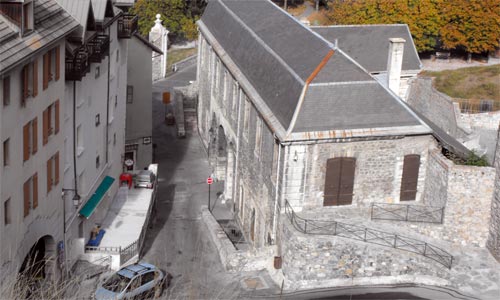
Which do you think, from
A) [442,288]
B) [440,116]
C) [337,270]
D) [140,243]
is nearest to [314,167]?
[337,270]

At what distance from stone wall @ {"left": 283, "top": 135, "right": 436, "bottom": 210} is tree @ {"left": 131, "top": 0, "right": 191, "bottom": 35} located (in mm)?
58500

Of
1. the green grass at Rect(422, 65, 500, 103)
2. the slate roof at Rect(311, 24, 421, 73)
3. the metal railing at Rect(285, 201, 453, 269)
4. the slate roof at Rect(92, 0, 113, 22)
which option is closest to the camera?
the metal railing at Rect(285, 201, 453, 269)

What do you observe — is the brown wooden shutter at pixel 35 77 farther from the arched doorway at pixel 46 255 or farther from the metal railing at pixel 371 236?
the metal railing at pixel 371 236

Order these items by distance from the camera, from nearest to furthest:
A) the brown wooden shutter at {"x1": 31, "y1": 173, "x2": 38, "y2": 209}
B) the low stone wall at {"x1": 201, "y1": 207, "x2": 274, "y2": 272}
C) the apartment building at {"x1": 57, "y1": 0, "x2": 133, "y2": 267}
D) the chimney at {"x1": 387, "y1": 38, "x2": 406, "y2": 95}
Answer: the brown wooden shutter at {"x1": 31, "y1": 173, "x2": 38, "y2": 209} < the apartment building at {"x1": 57, "y1": 0, "x2": 133, "y2": 267} < the low stone wall at {"x1": 201, "y1": 207, "x2": 274, "y2": 272} < the chimney at {"x1": 387, "y1": 38, "x2": 406, "y2": 95}

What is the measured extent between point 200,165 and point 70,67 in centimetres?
2474

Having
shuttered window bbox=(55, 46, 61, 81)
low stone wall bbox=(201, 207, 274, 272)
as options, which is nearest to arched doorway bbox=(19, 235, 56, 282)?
shuttered window bbox=(55, 46, 61, 81)

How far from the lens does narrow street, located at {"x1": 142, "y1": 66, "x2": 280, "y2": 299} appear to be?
36.3m

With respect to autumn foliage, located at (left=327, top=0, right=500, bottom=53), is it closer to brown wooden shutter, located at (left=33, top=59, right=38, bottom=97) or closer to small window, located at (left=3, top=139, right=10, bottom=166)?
brown wooden shutter, located at (left=33, top=59, right=38, bottom=97)

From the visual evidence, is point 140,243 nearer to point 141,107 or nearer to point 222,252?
point 222,252

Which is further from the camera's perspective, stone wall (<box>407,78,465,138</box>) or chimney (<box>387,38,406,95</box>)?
stone wall (<box>407,78,465,138</box>)

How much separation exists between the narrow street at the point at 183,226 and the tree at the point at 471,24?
89.9 ft

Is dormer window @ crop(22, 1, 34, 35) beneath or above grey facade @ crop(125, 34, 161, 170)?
above

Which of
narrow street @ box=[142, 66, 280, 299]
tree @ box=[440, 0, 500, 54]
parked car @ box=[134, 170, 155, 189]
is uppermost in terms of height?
tree @ box=[440, 0, 500, 54]

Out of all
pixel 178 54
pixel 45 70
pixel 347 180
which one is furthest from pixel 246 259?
pixel 178 54
